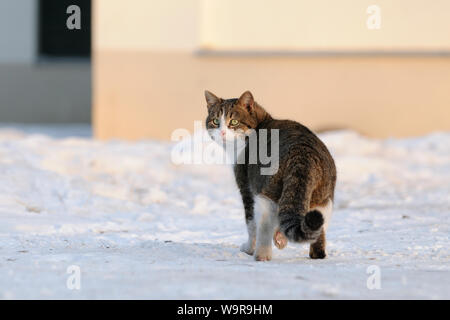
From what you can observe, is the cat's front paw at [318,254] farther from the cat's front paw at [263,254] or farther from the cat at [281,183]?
the cat's front paw at [263,254]

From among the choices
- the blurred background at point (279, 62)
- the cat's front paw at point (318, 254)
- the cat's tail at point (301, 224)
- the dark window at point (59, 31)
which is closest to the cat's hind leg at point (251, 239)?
the cat's front paw at point (318, 254)

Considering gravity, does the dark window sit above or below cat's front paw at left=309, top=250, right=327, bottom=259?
above

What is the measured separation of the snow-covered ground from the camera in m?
3.15

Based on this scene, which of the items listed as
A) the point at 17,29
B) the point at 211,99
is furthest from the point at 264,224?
the point at 17,29

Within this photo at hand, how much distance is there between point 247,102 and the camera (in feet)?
14.6

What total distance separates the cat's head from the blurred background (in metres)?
4.84

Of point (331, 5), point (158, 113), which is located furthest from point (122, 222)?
point (331, 5)

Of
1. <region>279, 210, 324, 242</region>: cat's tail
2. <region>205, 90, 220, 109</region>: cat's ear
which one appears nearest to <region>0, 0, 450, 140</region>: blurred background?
<region>205, 90, 220, 109</region>: cat's ear

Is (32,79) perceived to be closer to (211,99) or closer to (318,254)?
(211,99)

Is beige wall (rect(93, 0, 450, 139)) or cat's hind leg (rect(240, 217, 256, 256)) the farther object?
beige wall (rect(93, 0, 450, 139))

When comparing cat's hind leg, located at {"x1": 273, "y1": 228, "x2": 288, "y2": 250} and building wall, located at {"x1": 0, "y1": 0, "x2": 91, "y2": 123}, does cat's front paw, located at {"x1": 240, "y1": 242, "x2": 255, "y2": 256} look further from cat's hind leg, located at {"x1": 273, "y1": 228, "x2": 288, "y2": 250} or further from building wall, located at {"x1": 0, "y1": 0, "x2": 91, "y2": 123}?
building wall, located at {"x1": 0, "y1": 0, "x2": 91, "y2": 123}

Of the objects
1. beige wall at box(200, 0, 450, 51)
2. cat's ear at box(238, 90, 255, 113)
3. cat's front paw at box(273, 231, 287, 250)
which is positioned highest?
beige wall at box(200, 0, 450, 51)

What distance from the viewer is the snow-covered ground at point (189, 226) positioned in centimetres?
315
